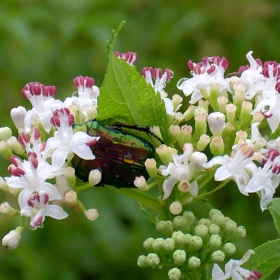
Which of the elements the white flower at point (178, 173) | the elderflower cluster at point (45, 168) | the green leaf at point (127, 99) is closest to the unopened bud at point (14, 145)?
the elderflower cluster at point (45, 168)

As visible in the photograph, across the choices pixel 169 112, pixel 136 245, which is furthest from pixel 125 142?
pixel 136 245

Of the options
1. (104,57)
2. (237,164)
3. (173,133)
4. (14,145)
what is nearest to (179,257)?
(237,164)

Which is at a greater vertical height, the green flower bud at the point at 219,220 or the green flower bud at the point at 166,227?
the green flower bud at the point at 166,227

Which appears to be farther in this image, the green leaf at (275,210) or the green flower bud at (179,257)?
the green leaf at (275,210)

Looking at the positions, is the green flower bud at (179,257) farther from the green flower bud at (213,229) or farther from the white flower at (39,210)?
the white flower at (39,210)

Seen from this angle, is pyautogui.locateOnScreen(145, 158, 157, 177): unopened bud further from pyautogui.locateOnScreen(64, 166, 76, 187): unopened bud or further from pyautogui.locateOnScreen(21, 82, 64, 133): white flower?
pyautogui.locateOnScreen(21, 82, 64, 133): white flower
